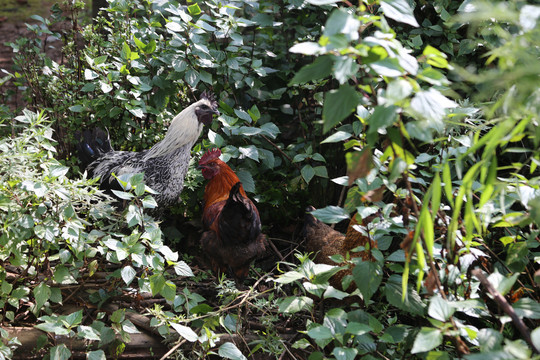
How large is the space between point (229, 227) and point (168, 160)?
1.73ft

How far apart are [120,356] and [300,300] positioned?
2.84ft

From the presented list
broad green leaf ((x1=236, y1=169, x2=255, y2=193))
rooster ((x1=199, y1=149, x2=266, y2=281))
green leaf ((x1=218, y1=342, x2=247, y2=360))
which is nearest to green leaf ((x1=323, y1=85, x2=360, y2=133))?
green leaf ((x1=218, y1=342, x2=247, y2=360))

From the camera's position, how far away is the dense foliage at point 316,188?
110 centimetres

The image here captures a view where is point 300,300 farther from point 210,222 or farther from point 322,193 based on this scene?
point 322,193

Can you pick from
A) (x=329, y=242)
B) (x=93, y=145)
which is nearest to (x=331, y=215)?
(x=329, y=242)

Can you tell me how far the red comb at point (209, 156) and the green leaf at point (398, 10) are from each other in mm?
1863

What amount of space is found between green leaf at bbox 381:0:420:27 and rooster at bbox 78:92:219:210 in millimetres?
1826

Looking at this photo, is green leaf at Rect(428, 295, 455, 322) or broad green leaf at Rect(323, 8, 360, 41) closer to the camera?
broad green leaf at Rect(323, 8, 360, 41)

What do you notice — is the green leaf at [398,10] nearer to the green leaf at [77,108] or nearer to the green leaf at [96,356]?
the green leaf at [96,356]

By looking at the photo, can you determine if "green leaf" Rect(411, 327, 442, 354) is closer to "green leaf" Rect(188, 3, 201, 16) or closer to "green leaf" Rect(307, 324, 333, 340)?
"green leaf" Rect(307, 324, 333, 340)

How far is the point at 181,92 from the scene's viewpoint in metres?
3.30

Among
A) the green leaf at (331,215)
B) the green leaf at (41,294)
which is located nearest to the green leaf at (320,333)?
Result: the green leaf at (331,215)

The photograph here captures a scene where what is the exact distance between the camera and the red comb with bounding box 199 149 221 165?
2.92 metres

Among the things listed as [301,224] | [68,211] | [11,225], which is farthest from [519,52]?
[301,224]
